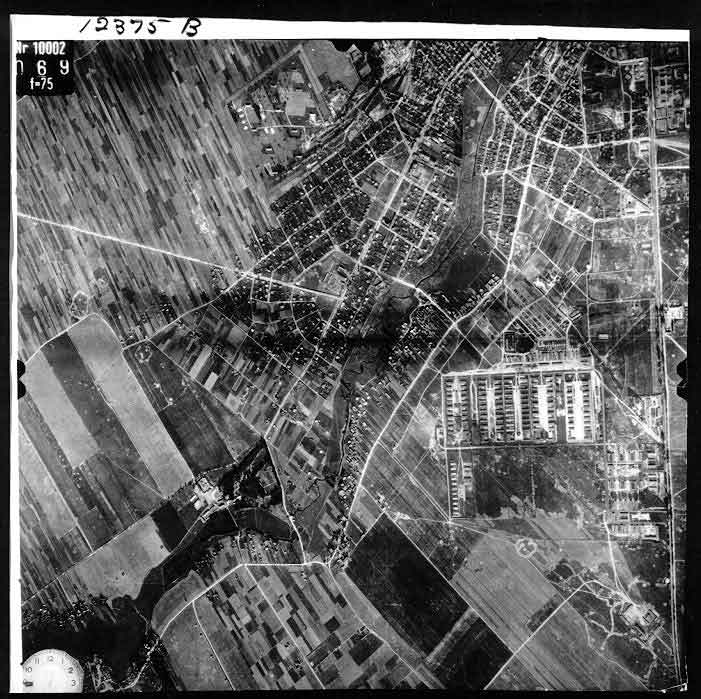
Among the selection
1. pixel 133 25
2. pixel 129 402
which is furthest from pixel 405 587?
pixel 133 25

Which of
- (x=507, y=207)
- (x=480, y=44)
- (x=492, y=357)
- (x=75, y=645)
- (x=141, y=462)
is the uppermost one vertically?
(x=480, y=44)

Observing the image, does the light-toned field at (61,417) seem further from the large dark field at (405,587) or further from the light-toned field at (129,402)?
the large dark field at (405,587)

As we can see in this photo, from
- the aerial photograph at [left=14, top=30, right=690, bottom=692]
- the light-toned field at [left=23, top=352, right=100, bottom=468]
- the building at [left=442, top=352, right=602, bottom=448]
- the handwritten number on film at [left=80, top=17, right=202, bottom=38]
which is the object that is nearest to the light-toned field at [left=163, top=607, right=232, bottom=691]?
the aerial photograph at [left=14, top=30, right=690, bottom=692]

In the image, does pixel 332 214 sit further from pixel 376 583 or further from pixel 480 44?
pixel 376 583

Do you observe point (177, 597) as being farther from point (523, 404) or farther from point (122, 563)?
point (523, 404)

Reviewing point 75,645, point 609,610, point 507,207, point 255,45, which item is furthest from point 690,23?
point 75,645

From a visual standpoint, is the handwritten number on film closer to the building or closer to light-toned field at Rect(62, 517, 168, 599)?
the building
